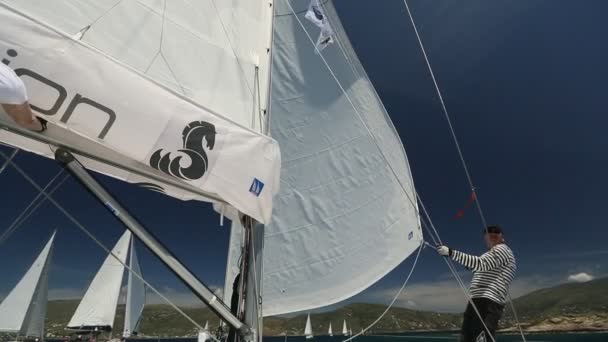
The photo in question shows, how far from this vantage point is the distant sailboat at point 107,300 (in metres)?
31.9

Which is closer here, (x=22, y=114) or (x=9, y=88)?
(x=9, y=88)

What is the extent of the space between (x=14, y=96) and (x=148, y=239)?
3.92 ft

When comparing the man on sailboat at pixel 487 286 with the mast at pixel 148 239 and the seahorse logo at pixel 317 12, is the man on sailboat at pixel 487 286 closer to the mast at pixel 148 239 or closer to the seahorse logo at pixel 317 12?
the mast at pixel 148 239

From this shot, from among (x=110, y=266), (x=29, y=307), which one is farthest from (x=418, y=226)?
(x=29, y=307)

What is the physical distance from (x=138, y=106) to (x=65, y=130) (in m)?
0.53

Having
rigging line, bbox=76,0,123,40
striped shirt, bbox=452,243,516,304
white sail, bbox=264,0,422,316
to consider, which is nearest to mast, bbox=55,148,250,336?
rigging line, bbox=76,0,123,40

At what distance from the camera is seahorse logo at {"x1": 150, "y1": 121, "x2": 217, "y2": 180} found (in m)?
2.46

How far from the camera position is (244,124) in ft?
11.4

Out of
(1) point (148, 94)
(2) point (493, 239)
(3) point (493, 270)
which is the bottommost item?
(3) point (493, 270)

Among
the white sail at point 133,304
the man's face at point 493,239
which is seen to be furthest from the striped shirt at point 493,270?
the white sail at point 133,304

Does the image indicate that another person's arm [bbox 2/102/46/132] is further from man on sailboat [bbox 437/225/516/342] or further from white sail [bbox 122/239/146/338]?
white sail [bbox 122/239/146/338]

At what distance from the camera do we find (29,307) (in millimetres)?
32875

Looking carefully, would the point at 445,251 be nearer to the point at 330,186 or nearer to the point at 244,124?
the point at 330,186

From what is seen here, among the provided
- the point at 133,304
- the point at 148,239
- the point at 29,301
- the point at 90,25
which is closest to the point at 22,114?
the point at 148,239
